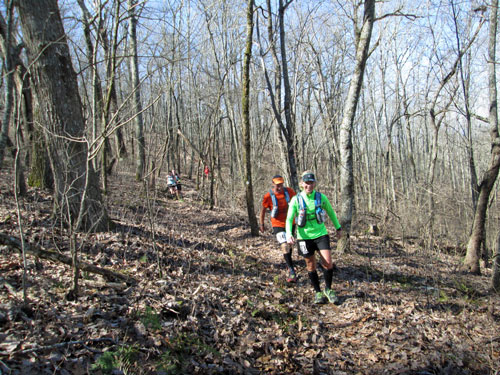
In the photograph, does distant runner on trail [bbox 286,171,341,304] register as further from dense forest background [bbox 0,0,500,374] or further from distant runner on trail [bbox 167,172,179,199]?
distant runner on trail [bbox 167,172,179,199]

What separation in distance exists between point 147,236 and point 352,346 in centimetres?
424

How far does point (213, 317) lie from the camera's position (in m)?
3.95

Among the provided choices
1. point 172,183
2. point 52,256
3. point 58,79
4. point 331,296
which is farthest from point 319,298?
point 172,183

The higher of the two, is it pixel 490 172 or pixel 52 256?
pixel 490 172

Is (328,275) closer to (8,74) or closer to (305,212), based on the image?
(305,212)

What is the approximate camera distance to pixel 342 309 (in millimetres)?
4742

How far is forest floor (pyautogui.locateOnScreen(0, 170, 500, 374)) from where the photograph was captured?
9.59ft

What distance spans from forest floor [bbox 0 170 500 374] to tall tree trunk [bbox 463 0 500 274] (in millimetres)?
2012

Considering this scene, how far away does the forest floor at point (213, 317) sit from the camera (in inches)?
115

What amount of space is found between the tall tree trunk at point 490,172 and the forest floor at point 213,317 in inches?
79.2


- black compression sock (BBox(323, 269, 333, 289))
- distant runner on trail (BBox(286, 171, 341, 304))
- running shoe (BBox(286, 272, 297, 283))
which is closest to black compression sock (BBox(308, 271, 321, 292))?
distant runner on trail (BBox(286, 171, 341, 304))

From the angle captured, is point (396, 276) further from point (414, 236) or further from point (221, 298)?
point (414, 236)

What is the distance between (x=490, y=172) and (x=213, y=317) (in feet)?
25.1

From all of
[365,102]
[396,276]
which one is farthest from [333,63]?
[396,276]
